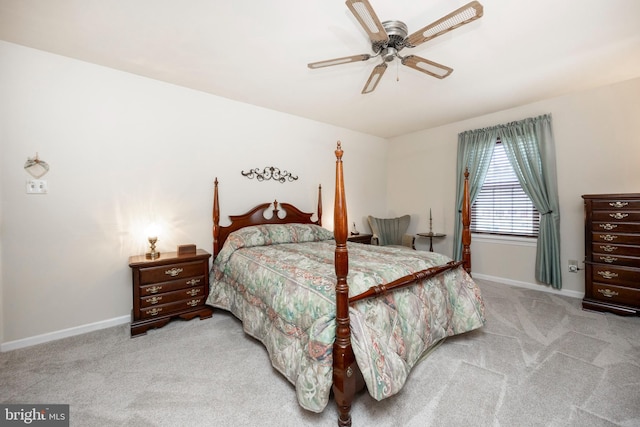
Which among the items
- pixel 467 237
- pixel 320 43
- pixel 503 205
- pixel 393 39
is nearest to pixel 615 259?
pixel 503 205

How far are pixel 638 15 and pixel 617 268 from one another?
2305 mm

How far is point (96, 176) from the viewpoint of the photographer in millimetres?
2561

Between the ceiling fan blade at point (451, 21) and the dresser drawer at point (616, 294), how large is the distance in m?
3.15

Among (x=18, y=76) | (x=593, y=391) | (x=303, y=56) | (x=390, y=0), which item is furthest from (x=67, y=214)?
(x=593, y=391)

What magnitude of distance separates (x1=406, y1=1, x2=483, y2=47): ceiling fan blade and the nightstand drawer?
9.67ft

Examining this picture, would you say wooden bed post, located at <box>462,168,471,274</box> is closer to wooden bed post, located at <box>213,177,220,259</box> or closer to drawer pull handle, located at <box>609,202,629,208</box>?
drawer pull handle, located at <box>609,202,629,208</box>

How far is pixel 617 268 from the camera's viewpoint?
2.76 m

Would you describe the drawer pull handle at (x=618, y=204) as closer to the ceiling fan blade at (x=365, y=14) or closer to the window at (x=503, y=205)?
the window at (x=503, y=205)

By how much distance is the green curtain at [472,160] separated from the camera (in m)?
3.94

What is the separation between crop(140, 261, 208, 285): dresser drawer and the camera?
8.07ft

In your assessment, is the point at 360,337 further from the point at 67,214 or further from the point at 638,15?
the point at 638,15

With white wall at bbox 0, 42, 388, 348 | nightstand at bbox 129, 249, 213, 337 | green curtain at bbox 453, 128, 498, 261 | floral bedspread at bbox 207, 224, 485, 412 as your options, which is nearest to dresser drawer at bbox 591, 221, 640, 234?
green curtain at bbox 453, 128, 498, 261

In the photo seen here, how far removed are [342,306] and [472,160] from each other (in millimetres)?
3683

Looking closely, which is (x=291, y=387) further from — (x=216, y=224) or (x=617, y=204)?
(x=617, y=204)
